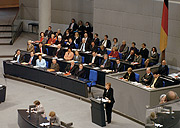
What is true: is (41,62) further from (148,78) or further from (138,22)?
(138,22)

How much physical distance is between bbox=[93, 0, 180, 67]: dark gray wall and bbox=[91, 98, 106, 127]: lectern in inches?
277

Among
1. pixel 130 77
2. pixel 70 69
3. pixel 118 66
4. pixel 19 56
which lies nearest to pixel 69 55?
pixel 70 69

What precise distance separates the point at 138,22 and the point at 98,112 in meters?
8.42

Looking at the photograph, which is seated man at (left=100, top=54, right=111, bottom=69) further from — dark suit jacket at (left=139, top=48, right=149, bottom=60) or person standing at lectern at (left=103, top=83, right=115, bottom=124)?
person standing at lectern at (left=103, top=83, right=115, bottom=124)

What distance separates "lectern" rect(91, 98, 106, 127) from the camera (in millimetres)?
11203

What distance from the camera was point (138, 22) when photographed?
18688mm

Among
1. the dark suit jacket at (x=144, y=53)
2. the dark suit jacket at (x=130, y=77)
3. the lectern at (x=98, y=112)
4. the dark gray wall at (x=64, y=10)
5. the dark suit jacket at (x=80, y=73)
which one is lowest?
the lectern at (x=98, y=112)

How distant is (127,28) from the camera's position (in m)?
19.3

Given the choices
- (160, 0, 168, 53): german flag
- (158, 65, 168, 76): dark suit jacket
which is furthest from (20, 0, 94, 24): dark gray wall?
(158, 65, 168, 76): dark suit jacket

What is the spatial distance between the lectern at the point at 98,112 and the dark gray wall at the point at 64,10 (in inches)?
466

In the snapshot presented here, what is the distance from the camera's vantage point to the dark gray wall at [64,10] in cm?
2295

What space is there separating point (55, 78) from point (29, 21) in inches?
485

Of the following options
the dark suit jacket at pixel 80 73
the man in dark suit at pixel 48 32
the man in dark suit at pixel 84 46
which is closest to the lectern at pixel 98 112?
the dark suit jacket at pixel 80 73

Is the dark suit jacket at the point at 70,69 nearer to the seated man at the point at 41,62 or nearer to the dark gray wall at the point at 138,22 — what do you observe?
the seated man at the point at 41,62
